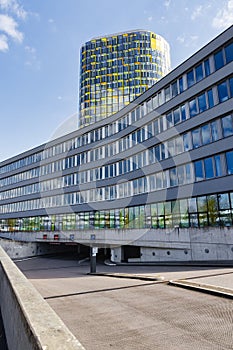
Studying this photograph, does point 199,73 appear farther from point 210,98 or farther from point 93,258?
point 93,258

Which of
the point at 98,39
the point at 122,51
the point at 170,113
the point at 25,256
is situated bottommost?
the point at 25,256

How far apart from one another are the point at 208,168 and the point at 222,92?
6961 millimetres

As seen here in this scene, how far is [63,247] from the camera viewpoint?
165 feet

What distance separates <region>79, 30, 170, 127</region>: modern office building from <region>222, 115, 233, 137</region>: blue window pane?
6087cm

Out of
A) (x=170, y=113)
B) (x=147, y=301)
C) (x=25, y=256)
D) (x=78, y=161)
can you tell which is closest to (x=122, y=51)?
(x=78, y=161)

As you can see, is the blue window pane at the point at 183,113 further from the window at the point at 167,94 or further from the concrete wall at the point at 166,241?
the concrete wall at the point at 166,241

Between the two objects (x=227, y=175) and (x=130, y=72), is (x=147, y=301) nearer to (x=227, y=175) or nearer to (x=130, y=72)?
(x=227, y=175)

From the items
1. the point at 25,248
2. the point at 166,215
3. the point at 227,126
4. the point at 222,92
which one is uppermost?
the point at 222,92

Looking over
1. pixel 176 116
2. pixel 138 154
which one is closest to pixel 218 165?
pixel 176 116

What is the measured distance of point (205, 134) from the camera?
25469mm

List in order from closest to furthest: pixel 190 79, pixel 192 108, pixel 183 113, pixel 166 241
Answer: pixel 166 241, pixel 192 108, pixel 190 79, pixel 183 113

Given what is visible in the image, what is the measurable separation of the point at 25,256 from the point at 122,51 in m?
71.5

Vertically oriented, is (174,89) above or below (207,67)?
above

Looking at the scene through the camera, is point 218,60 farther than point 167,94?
No
